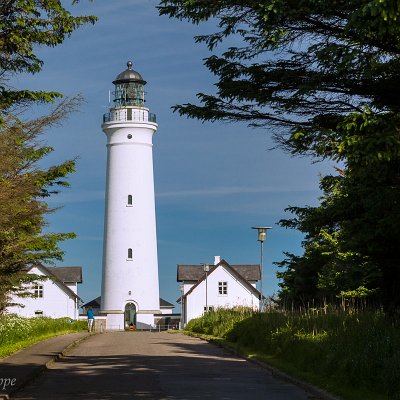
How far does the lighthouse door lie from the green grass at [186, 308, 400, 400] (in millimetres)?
37180

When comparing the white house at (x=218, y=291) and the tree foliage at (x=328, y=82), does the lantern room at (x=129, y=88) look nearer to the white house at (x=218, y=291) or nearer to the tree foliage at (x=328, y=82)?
the white house at (x=218, y=291)

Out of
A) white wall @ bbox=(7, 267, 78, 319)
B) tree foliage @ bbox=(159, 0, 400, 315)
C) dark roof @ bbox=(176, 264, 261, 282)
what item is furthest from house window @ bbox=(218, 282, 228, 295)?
tree foliage @ bbox=(159, 0, 400, 315)

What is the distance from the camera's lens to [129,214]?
64.3 metres

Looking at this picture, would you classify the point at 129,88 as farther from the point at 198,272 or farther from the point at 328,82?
the point at 328,82

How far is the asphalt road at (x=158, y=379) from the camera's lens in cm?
1540

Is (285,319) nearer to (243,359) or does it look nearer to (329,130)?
(243,359)

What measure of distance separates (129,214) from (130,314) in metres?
7.92

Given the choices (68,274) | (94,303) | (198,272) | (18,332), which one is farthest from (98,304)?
(18,332)

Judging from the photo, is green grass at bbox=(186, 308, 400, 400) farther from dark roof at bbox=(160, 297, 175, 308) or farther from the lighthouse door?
dark roof at bbox=(160, 297, 175, 308)

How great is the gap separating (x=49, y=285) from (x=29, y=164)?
55.5 m

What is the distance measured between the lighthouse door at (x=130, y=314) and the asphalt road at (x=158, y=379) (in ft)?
128

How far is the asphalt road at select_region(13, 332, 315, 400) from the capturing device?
606 inches

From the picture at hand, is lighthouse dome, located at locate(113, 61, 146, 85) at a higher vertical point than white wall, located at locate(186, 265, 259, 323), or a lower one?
higher

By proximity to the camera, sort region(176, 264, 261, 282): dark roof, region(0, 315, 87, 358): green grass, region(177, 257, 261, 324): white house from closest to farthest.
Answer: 1. region(0, 315, 87, 358): green grass
2. region(177, 257, 261, 324): white house
3. region(176, 264, 261, 282): dark roof
